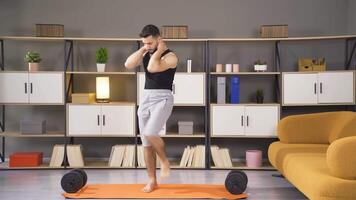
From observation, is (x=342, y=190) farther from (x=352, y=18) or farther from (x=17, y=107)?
(x=17, y=107)

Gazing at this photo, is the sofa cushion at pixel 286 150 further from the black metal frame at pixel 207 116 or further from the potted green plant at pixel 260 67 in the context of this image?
the potted green plant at pixel 260 67

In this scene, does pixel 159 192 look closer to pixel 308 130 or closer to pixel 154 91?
pixel 154 91

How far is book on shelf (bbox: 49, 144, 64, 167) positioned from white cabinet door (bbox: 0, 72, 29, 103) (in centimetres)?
74

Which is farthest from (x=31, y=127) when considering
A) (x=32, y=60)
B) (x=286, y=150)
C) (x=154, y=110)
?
(x=286, y=150)

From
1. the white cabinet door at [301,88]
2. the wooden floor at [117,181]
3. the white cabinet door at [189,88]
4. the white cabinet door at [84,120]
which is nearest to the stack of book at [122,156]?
the wooden floor at [117,181]

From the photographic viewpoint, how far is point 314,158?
12.9 feet

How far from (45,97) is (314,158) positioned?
11.5 ft

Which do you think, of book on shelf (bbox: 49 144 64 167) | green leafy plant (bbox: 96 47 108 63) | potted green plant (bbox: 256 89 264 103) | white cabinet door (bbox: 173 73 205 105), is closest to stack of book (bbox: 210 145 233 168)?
white cabinet door (bbox: 173 73 205 105)

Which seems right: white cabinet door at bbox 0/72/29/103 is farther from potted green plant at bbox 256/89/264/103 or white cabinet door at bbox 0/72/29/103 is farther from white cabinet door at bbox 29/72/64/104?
potted green plant at bbox 256/89/264/103

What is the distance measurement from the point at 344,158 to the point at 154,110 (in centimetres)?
186

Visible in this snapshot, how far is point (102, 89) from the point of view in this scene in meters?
5.94

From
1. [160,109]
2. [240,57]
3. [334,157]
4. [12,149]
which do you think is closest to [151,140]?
[160,109]

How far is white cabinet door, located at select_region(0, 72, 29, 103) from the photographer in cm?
575

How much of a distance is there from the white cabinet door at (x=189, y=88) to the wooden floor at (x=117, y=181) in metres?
0.91
